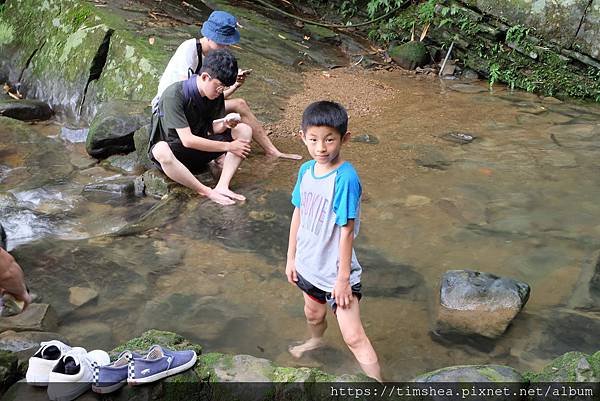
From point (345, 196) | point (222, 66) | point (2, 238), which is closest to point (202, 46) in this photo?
point (222, 66)

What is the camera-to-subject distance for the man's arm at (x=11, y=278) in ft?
10.4

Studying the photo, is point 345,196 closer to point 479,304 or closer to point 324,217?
point 324,217

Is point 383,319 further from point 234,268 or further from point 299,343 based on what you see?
point 234,268

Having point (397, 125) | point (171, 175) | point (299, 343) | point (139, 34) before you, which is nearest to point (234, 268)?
point (299, 343)

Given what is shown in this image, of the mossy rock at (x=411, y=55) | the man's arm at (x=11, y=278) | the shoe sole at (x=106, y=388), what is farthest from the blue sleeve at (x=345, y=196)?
the mossy rock at (x=411, y=55)

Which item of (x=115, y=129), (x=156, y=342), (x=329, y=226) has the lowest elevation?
(x=115, y=129)

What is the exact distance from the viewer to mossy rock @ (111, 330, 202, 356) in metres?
2.73

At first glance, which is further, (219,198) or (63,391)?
(219,198)

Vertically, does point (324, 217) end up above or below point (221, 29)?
below

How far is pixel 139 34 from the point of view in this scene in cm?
791

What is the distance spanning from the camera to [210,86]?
4.75 meters

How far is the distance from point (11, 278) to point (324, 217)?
167cm

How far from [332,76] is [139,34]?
106 inches

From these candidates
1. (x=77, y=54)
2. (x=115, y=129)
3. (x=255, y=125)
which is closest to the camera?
(x=255, y=125)
